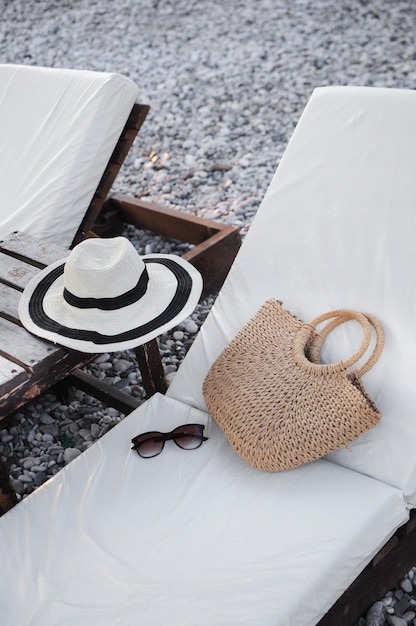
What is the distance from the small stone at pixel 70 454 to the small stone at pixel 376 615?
1.05m

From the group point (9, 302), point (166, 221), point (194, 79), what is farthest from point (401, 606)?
point (194, 79)

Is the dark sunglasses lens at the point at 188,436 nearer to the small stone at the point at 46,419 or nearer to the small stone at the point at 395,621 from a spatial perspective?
the small stone at the point at 395,621

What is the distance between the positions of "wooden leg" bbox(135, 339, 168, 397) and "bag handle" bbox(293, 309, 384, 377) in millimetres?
493

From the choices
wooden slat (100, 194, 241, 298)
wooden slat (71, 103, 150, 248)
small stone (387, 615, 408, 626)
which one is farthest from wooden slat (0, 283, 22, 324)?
small stone (387, 615, 408, 626)

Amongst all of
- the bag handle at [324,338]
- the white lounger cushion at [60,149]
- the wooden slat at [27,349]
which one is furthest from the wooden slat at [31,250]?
the bag handle at [324,338]

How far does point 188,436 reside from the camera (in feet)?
5.70

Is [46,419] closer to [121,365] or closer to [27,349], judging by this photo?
[121,365]

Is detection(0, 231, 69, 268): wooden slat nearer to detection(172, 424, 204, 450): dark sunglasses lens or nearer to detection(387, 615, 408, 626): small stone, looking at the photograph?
detection(172, 424, 204, 450): dark sunglasses lens

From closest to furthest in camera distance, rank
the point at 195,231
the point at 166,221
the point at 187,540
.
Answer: the point at 187,540
the point at 195,231
the point at 166,221

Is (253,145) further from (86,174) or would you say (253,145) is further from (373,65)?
(86,174)

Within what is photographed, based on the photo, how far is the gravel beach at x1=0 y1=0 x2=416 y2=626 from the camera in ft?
8.16

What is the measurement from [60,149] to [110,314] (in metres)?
1.09

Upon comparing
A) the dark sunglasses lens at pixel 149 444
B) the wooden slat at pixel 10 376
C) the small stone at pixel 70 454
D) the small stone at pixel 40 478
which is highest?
the wooden slat at pixel 10 376

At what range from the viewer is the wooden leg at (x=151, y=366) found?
80.7 inches
